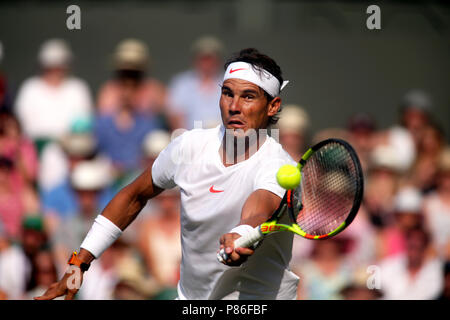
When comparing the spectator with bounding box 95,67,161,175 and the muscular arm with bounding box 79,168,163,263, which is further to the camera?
the spectator with bounding box 95,67,161,175

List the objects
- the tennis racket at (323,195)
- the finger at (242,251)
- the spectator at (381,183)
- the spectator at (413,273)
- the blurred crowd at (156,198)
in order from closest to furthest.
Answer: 1. the finger at (242,251)
2. the tennis racket at (323,195)
3. the blurred crowd at (156,198)
4. the spectator at (413,273)
5. the spectator at (381,183)

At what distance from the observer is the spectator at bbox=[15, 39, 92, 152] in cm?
805

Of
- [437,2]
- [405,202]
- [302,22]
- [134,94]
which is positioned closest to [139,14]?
[302,22]

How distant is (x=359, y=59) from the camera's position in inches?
388

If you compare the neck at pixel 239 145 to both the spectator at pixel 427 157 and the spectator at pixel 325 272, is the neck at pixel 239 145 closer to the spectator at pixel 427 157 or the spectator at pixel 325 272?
the spectator at pixel 325 272

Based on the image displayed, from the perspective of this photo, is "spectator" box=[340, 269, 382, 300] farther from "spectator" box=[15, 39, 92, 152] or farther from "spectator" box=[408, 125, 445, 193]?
"spectator" box=[15, 39, 92, 152]

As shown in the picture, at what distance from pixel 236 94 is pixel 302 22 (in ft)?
18.6

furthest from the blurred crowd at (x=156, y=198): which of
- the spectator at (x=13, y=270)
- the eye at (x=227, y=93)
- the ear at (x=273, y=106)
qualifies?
the eye at (x=227, y=93)

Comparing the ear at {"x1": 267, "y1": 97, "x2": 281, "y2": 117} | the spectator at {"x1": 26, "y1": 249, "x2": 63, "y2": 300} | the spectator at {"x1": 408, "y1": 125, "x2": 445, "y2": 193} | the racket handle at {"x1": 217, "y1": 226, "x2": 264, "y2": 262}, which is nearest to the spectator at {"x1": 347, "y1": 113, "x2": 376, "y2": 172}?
the spectator at {"x1": 408, "y1": 125, "x2": 445, "y2": 193}

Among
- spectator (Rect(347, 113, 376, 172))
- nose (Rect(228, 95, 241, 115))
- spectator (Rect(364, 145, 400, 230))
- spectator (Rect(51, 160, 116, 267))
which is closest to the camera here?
nose (Rect(228, 95, 241, 115))

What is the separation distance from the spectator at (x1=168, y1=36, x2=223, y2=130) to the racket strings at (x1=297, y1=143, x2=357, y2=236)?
292 cm

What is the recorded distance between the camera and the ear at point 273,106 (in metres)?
4.59

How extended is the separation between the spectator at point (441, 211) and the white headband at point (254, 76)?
330 centimetres
